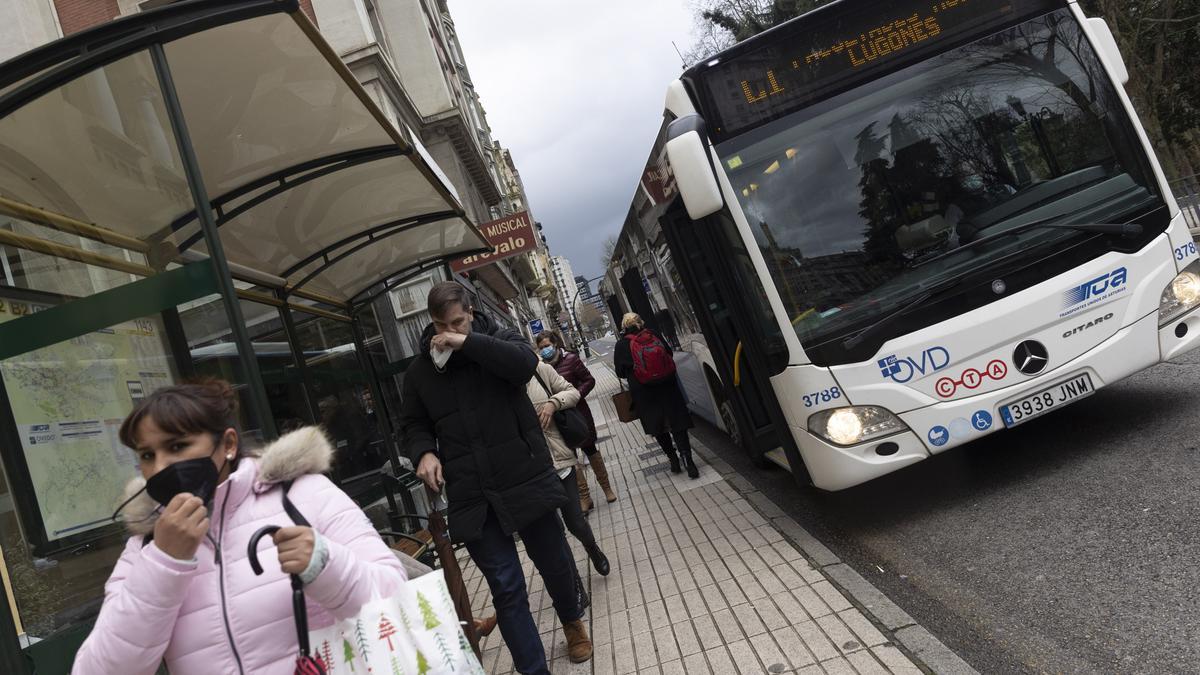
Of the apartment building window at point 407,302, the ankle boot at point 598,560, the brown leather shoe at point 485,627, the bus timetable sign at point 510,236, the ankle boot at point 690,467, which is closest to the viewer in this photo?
the brown leather shoe at point 485,627

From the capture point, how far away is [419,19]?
25.1 meters

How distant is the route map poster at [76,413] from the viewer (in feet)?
11.7

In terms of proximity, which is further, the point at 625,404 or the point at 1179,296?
the point at 625,404

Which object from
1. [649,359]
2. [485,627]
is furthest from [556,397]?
[649,359]

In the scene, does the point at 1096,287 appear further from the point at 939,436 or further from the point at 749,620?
the point at 749,620

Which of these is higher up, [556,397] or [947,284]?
[556,397]

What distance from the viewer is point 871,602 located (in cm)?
414

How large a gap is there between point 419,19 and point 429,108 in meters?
2.98

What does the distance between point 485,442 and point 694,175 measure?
206 centimetres

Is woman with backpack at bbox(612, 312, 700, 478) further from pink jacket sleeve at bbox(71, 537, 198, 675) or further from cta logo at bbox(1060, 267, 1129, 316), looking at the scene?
pink jacket sleeve at bbox(71, 537, 198, 675)

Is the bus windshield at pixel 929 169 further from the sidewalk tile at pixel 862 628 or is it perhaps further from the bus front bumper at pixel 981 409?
the sidewalk tile at pixel 862 628

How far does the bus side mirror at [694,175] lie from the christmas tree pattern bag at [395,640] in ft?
11.2

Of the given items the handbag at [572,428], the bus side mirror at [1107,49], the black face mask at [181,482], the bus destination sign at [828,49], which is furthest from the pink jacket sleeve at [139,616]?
the bus side mirror at [1107,49]

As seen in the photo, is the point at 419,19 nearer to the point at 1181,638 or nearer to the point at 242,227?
the point at 242,227
